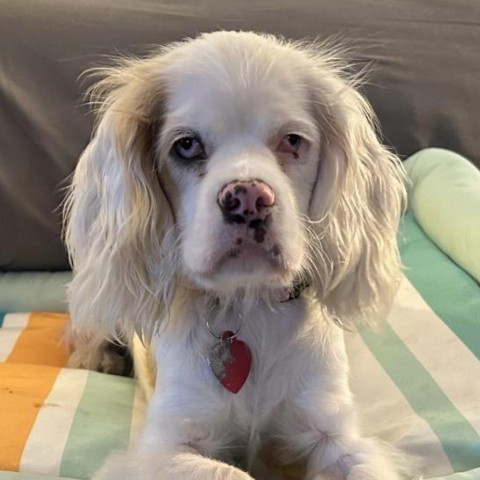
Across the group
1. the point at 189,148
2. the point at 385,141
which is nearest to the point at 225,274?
the point at 189,148

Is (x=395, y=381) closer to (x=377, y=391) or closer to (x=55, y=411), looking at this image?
(x=377, y=391)

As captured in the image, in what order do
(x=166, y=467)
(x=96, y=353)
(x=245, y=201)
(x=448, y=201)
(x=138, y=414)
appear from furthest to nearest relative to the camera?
(x=448, y=201), (x=96, y=353), (x=138, y=414), (x=166, y=467), (x=245, y=201)

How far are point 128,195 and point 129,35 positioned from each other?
28.3 inches

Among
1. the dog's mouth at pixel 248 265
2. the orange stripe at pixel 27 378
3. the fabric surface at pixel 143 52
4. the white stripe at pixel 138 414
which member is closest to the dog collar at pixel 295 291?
the dog's mouth at pixel 248 265

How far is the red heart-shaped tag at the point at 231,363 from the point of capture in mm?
1073

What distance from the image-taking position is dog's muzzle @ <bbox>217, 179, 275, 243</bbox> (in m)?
0.89

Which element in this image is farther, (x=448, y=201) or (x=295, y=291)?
(x=448, y=201)

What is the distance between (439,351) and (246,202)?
0.49 metres

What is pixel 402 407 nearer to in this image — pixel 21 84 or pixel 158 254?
pixel 158 254

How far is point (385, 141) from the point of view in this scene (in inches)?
69.2

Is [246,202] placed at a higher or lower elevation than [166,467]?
higher

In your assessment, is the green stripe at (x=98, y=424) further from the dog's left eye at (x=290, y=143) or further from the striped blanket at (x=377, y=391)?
the dog's left eye at (x=290, y=143)

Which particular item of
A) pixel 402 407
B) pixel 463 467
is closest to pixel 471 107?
pixel 402 407

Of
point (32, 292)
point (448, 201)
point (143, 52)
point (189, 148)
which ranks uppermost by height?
point (189, 148)
